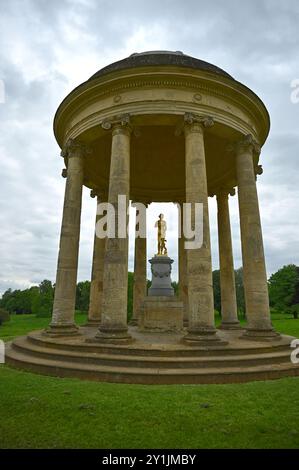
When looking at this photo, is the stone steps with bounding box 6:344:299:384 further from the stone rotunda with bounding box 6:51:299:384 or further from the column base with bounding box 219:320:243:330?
the column base with bounding box 219:320:243:330

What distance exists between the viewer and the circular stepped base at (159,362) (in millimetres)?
14945

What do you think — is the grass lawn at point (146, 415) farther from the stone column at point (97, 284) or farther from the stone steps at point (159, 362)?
the stone column at point (97, 284)

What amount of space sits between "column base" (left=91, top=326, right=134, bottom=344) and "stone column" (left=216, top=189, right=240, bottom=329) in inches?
612

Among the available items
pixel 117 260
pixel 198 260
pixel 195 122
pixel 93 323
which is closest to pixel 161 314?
pixel 93 323

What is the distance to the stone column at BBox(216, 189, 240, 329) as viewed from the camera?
1260 inches

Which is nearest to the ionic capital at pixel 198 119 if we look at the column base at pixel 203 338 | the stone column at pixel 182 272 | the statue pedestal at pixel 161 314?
the column base at pixel 203 338

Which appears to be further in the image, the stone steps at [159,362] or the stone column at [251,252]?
the stone column at [251,252]

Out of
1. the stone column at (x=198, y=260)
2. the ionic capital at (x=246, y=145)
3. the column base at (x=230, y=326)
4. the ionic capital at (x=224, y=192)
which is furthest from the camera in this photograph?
the ionic capital at (x=224, y=192)

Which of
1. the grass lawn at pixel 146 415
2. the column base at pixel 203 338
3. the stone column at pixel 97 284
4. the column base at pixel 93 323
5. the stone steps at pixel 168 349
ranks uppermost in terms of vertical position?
the stone column at pixel 97 284

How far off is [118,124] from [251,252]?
14068 mm

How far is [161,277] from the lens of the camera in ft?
100

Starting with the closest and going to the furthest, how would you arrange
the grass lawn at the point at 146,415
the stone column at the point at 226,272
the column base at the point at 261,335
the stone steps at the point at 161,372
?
1. the grass lawn at the point at 146,415
2. the stone steps at the point at 161,372
3. the column base at the point at 261,335
4. the stone column at the point at 226,272

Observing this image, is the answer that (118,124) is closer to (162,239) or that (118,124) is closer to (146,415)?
(162,239)
